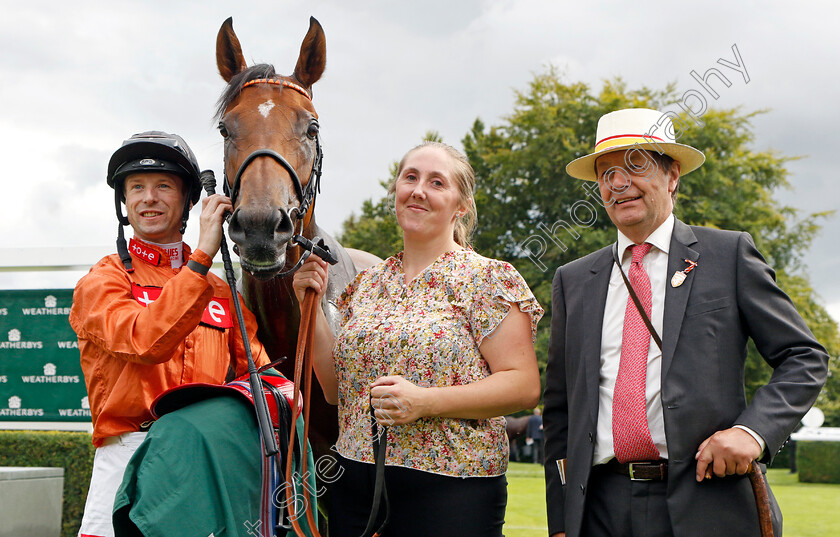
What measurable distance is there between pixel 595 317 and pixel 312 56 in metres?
1.82

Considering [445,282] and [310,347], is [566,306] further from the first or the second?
[310,347]

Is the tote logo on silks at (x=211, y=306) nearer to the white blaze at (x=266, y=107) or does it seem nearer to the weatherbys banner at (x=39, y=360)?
the white blaze at (x=266, y=107)

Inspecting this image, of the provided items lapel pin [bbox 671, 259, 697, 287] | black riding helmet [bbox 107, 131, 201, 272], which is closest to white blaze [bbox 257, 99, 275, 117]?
black riding helmet [bbox 107, 131, 201, 272]

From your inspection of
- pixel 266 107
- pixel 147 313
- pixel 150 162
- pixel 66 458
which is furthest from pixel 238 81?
pixel 66 458

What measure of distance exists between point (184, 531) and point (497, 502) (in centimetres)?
107

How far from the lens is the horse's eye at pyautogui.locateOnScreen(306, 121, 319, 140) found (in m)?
3.04

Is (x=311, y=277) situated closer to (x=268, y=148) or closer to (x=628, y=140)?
(x=268, y=148)

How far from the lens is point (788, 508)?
11023 mm

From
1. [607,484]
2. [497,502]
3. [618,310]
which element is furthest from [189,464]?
[618,310]

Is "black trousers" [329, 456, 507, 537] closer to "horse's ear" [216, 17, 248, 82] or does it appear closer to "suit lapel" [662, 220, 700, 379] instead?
"suit lapel" [662, 220, 700, 379]

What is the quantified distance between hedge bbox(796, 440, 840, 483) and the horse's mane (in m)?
16.5

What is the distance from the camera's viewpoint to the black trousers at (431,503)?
2482mm

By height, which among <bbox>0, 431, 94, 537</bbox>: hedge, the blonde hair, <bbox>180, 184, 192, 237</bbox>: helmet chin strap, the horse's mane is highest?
the horse's mane

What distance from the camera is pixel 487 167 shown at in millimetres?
26094
